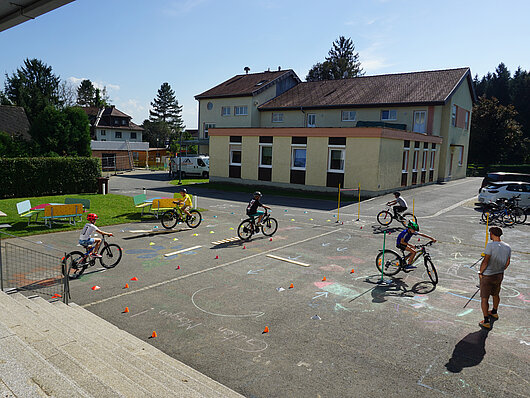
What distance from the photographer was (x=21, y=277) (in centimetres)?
970

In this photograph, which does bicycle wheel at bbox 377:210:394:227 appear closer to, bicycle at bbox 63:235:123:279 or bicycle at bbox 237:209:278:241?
bicycle at bbox 237:209:278:241

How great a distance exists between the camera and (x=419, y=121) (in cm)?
3538

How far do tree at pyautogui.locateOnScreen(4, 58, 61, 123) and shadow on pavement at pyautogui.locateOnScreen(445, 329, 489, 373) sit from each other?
5934 cm

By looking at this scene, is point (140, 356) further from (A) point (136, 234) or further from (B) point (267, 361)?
(A) point (136, 234)

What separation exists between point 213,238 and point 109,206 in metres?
8.73

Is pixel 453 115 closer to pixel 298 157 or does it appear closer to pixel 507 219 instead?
pixel 298 157

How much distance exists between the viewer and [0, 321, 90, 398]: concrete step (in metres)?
3.85

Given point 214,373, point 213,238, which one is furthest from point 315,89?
point 214,373

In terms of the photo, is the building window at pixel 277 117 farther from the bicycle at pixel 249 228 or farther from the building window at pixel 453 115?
the bicycle at pixel 249 228

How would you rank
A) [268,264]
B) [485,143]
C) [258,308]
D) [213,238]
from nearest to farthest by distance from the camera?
[258,308] → [268,264] → [213,238] → [485,143]

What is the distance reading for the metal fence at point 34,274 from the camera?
8.62 meters

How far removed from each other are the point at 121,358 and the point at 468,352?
17.6 feet

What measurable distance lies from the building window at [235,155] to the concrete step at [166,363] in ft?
88.7

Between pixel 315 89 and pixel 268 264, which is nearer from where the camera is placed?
pixel 268 264
